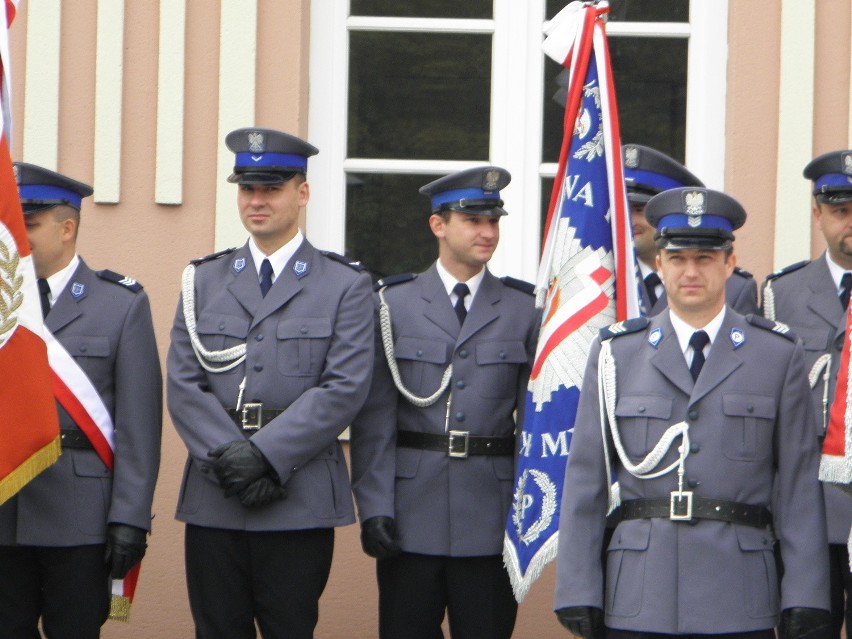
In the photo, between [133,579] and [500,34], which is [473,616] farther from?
[500,34]

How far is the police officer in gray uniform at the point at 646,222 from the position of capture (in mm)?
5098

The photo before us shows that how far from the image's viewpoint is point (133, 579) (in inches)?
198

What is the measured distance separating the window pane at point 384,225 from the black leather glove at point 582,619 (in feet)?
7.88

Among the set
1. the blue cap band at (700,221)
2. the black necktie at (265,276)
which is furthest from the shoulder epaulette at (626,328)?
the black necktie at (265,276)

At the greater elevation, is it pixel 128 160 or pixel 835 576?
pixel 128 160

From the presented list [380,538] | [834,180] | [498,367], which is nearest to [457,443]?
[498,367]

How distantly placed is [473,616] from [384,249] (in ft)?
6.25

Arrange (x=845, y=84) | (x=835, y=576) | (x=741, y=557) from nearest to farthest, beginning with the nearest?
(x=741, y=557) → (x=835, y=576) → (x=845, y=84)

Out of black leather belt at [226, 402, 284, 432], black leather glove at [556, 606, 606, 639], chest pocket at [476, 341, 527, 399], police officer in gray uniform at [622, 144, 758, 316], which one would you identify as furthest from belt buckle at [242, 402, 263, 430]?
police officer in gray uniform at [622, 144, 758, 316]

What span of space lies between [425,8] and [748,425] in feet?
9.47

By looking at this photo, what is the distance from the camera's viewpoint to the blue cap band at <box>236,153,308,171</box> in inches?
199

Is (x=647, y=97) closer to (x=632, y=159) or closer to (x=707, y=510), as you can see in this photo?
(x=632, y=159)

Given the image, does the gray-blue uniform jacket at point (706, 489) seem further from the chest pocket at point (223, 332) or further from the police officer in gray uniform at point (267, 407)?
the chest pocket at point (223, 332)

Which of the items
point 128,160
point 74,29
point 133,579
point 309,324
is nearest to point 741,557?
point 309,324
